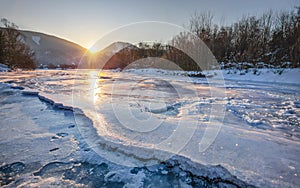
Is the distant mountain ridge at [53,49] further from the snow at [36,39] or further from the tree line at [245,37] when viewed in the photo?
the tree line at [245,37]

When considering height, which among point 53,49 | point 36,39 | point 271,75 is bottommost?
point 271,75

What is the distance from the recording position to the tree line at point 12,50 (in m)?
19.4

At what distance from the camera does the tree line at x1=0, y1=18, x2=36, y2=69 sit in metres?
19.4

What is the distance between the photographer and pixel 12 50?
2047 centimetres

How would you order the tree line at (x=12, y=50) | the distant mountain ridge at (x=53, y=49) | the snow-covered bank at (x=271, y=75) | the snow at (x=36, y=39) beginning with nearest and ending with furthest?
the snow-covered bank at (x=271, y=75) → the tree line at (x=12, y=50) → the distant mountain ridge at (x=53, y=49) → the snow at (x=36, y=39)

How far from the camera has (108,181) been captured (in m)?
1.04

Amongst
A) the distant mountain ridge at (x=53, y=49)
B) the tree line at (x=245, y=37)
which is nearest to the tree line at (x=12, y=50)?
the tree line at (x=245, y=37)

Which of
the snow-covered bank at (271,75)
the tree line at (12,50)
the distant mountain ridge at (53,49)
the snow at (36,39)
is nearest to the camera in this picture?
the snow-covered bank at (271,75)

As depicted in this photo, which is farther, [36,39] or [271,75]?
[36,39]

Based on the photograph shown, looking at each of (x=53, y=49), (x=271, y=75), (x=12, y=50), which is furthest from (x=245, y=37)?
(x=53, y=49)

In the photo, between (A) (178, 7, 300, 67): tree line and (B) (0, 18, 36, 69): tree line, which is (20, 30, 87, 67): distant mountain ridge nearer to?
(B) (0, 18, 36, 69): tree line

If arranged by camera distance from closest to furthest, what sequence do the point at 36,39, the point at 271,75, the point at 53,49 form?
1. the point at 271,75
2. the point at 53,49
3. the point at 36,39

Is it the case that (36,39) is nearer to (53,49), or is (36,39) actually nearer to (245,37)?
(53,49)

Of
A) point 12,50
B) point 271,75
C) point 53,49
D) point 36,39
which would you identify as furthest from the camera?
point 36,39
